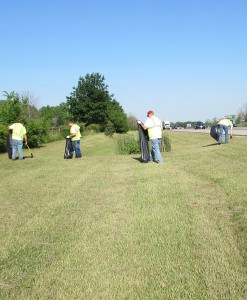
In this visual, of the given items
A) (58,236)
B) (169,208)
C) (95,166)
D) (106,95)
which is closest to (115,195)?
(169,208)

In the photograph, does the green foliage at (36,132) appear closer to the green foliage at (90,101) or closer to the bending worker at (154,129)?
the bending worker at (154,129)

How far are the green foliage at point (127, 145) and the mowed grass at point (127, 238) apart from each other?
9.68m

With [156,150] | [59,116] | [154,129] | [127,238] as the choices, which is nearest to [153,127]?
[154,129]

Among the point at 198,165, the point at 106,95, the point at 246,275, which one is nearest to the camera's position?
the point at 246,275

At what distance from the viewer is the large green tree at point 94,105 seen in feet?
193

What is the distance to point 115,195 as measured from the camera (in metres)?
6.88

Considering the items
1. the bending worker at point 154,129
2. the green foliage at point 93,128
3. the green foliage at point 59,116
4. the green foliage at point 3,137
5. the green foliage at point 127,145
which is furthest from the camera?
the green foliage at point 59,116

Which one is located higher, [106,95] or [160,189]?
[106,95]

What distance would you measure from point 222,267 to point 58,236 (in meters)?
2.25

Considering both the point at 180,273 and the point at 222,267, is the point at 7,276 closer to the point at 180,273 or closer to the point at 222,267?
the point at 180,273

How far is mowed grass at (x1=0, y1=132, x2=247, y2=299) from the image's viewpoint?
333cm

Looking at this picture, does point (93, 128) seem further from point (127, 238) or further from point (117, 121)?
point (127, 238)

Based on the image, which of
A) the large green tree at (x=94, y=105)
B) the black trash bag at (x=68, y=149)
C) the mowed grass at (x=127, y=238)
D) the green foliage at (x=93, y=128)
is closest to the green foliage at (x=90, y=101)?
the large green tree at (x=94, y=105)

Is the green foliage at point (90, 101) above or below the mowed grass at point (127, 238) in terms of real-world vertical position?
above
